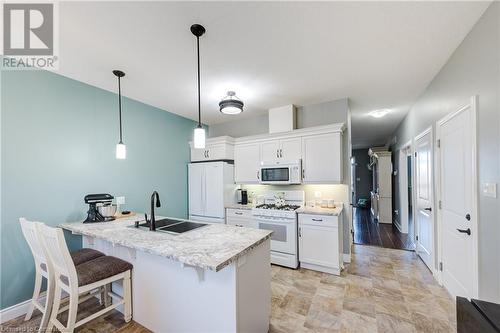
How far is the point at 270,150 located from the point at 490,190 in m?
2.68

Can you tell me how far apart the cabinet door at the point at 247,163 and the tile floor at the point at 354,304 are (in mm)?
1654

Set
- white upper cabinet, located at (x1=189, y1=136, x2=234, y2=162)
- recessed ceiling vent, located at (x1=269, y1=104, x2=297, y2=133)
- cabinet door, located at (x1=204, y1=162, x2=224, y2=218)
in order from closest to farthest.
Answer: recessed ceiling vent, located at (x1=269, y1=104, x2=297, y2=133)
cabinet door, located at (x1=204, y1=162, x2=224, y2=218)
white upper cabinet, located at (x1=189, y1=136, x2=234, y2=162)

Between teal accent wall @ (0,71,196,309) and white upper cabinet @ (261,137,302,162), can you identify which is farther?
white upper cabinet @ (261,137,302,162)

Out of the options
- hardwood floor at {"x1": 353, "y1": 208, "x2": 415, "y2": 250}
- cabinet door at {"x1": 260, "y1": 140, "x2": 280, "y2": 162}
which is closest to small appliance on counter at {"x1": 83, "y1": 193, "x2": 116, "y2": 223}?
cabinet door at {"x1": 260, "y1": 140, "x2": 280, "y2": 162}

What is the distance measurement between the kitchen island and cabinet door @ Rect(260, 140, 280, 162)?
193 cm

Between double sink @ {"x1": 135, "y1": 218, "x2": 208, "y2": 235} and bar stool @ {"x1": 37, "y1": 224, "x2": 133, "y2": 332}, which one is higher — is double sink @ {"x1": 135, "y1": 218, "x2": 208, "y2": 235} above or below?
above

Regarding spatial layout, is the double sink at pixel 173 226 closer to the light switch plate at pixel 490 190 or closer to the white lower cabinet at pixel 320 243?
the white lower cabinet at pixel 320 243

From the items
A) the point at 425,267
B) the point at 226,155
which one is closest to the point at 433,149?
the point at 425,267

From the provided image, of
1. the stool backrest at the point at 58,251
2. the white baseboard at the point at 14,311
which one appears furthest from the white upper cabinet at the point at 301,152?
the white baseboard at the point at 14,311

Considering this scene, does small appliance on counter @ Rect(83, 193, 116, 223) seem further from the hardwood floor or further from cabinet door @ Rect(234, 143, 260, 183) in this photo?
the hardwood floor

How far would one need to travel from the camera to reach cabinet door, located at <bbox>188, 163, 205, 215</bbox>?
413 centimetres

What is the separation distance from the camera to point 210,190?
4.04 meters

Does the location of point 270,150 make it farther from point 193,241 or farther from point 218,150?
point 193,241

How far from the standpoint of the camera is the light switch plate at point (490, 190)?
1560 mm
